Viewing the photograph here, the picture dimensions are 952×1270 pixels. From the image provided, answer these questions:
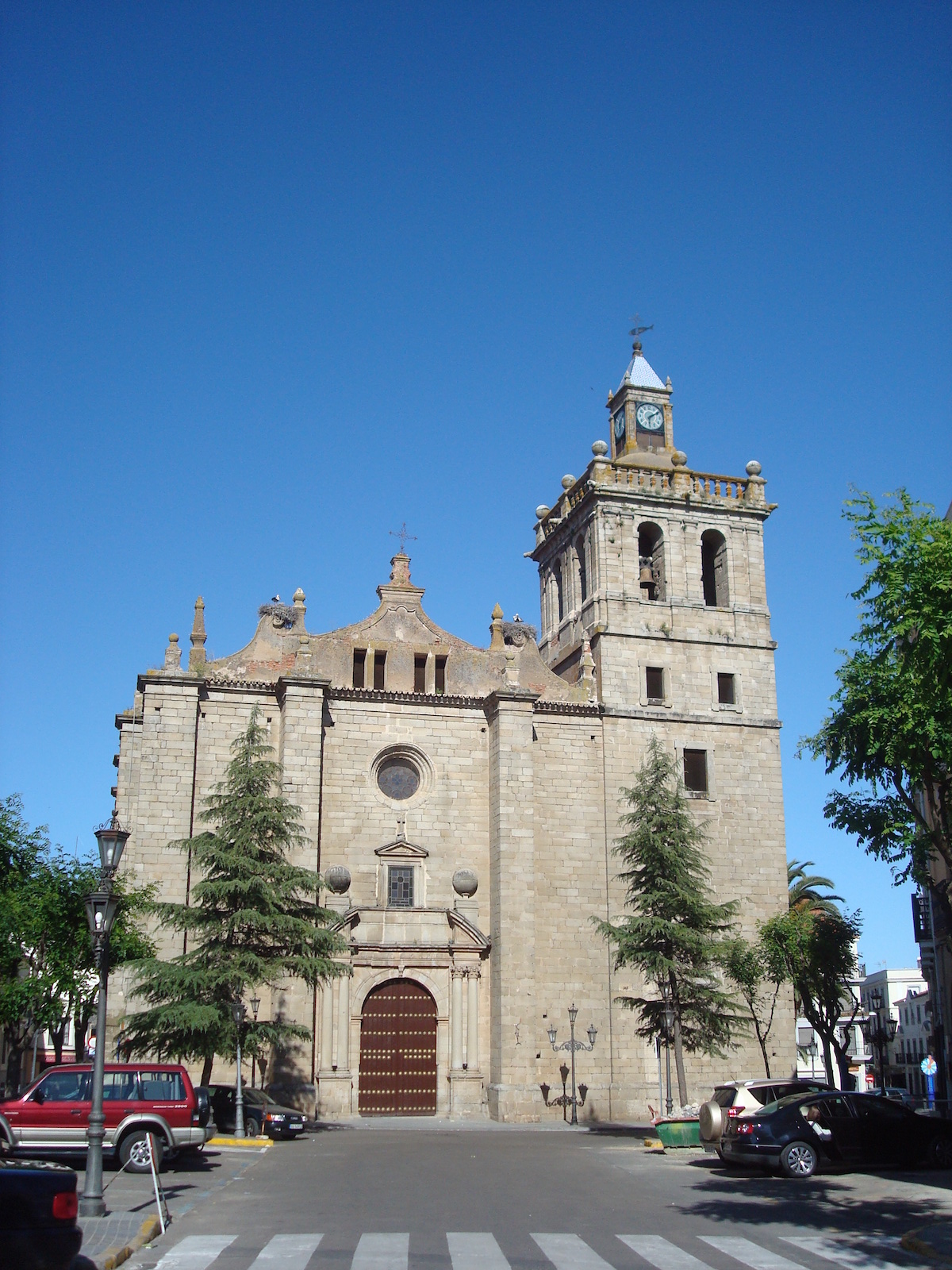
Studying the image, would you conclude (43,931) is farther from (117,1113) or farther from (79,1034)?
(117,1113)

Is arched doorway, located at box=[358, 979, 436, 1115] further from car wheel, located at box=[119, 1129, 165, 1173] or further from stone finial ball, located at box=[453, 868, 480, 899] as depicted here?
car wheel, located at box=[119, 1129, 165, 1173]

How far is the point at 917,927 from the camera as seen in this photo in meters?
44.6

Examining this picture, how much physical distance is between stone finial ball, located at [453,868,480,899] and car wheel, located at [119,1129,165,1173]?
16154mm

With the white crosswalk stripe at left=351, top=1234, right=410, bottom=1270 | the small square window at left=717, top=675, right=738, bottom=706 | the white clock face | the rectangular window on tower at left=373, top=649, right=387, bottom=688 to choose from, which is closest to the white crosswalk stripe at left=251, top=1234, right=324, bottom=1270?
the white crosswalk stripe at left=351, top=1234, right=410, bottom=1270

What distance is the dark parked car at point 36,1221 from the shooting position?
7969 mm

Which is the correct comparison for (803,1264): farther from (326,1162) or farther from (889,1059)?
(889,1059)

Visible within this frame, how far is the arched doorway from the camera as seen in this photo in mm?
31609

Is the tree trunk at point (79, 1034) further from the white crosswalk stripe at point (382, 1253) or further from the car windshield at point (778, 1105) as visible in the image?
the white crosswalk stripe at point (382, 1253)

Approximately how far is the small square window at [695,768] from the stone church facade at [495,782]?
→ 0.07 m

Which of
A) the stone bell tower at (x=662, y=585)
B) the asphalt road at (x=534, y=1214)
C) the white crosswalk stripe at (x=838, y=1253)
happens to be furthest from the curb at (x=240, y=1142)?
the stone bell tower at (x=662, y=585)

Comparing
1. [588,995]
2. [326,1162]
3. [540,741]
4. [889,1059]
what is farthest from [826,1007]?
[889,1059]

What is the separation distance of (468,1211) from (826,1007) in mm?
30577

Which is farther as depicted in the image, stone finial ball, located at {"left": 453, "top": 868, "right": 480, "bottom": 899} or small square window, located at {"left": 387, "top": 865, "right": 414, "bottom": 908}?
stone finial ball, located at {"left": 453, "top": 868, "right": 480, "bottom": 899}

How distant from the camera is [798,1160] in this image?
18188 millimetres
